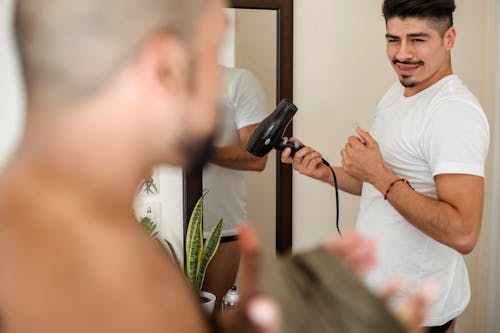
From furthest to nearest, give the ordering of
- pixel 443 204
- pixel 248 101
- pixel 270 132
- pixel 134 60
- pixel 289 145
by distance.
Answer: pixel 248 101 → pixel 289 145 → pixel 270 132 → pixel 443 204 → pixel 134 60

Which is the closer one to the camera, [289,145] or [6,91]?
[6,91]

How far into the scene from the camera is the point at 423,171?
5.33 ft

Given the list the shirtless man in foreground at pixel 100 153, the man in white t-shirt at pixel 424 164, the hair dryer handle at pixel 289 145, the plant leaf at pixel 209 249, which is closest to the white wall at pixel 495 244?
the man in white t-shirt at pixel 424 164

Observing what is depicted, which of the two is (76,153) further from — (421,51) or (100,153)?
(421,51)

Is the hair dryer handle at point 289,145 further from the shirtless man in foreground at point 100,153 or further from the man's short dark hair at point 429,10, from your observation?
the shirtless man in foreground at point 100,153

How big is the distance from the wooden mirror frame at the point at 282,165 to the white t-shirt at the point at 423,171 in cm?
32

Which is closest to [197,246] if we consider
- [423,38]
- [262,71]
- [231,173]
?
[231,173]

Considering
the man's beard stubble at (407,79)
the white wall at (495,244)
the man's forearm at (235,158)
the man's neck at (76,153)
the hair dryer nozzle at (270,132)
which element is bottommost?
the white wall at (495,244)

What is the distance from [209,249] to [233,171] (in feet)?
0.81

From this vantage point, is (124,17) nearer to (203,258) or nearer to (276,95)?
(203,258)

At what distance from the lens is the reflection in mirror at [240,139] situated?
1777 millimetres

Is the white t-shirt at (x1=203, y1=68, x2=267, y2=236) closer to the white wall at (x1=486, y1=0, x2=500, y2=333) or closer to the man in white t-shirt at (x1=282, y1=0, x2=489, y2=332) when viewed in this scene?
the man in white t-shirt at (x1=282, y1=0, x2=489, y2=332)

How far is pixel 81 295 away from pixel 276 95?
5.24 ft

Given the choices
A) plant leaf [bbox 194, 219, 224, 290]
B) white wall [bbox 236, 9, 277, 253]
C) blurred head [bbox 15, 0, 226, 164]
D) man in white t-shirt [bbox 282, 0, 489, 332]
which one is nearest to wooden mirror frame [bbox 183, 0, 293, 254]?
white wall [bbox 236, 9, 277, 253]
